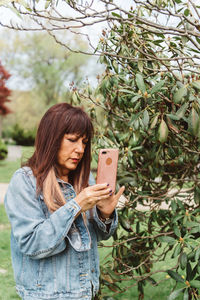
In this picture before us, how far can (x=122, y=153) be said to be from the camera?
2699 mm

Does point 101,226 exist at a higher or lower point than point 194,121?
lower

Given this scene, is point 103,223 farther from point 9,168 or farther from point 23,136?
point 23,136

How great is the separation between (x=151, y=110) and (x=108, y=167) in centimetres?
65

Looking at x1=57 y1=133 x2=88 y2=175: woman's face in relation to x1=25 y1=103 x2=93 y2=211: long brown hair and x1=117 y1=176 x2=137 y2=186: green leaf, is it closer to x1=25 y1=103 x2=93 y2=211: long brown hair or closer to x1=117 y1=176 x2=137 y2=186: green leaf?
x1=25 y1=103 x2=93 y2=211: long brown hair

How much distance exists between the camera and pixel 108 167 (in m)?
1.82

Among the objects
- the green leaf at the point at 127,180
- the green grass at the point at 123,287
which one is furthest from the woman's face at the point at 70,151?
the green grass at the point at 123,287

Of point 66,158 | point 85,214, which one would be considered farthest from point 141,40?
point 85,214

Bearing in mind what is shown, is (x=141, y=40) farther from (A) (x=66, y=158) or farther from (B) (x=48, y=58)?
(B) (x=48, y=58)

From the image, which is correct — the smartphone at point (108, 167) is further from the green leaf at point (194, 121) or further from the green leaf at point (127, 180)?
the green leaf at point (127, 180)

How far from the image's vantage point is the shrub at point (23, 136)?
74.2 feet

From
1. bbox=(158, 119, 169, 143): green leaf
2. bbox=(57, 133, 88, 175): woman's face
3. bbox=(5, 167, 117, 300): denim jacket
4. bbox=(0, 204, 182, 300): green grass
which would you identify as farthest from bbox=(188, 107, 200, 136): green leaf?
Result: bbox=(0, 204, 182, 300): green grass

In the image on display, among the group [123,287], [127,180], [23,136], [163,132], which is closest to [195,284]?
[127,180]

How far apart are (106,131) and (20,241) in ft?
5.15

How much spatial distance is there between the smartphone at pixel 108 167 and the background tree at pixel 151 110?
0.41 metres
